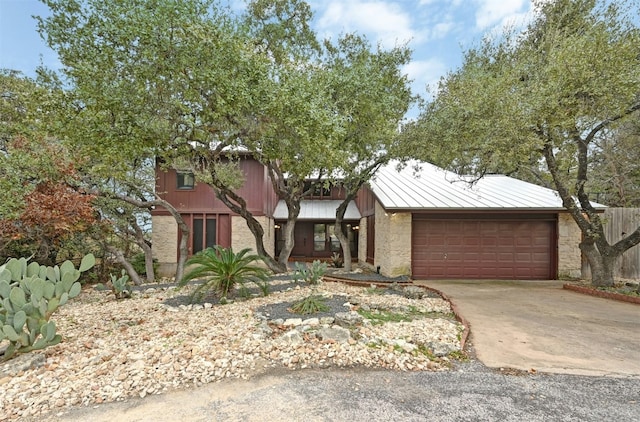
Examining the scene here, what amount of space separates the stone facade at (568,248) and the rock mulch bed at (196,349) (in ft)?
22.8

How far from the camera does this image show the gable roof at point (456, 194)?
33.0 feet

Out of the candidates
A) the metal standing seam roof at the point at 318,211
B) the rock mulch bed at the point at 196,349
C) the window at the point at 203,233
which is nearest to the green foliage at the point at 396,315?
the rock mulch bed at the point at 196,349

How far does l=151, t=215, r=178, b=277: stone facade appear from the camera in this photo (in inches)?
536

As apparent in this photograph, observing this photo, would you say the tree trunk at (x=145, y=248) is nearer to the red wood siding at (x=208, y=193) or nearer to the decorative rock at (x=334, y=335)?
the red wood siding at (x=208, y=193)

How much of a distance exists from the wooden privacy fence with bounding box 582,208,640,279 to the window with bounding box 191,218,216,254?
45.2 feet

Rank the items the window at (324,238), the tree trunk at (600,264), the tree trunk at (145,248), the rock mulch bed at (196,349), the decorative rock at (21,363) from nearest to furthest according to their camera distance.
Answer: the rock mulch bed at (196,349) < the decorative rock at (21,363) < the tree trunk at (600,264) < the tree trunk at (145,248) < the window at (324,238)

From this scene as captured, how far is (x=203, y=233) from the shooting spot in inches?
545

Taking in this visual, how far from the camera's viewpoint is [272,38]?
388 inches

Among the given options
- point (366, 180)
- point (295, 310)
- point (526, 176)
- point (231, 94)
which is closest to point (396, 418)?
point (295, 310)

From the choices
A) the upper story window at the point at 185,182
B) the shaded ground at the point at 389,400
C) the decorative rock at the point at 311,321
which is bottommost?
the shaded ground at the point at 389,400

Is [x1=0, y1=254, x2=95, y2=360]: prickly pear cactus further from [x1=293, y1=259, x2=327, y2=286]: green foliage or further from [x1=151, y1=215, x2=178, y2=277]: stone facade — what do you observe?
[x1=151, y1=215, x2=178, y2=277]: stone facade

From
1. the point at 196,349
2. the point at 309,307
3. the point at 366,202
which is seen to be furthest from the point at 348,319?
the point at 366,202

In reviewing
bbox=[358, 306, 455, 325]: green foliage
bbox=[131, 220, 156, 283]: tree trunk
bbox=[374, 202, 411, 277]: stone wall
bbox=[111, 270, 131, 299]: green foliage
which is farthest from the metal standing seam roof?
bbox=[358, 306, 455, 325]: green foliage

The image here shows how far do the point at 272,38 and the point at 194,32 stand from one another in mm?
5145
